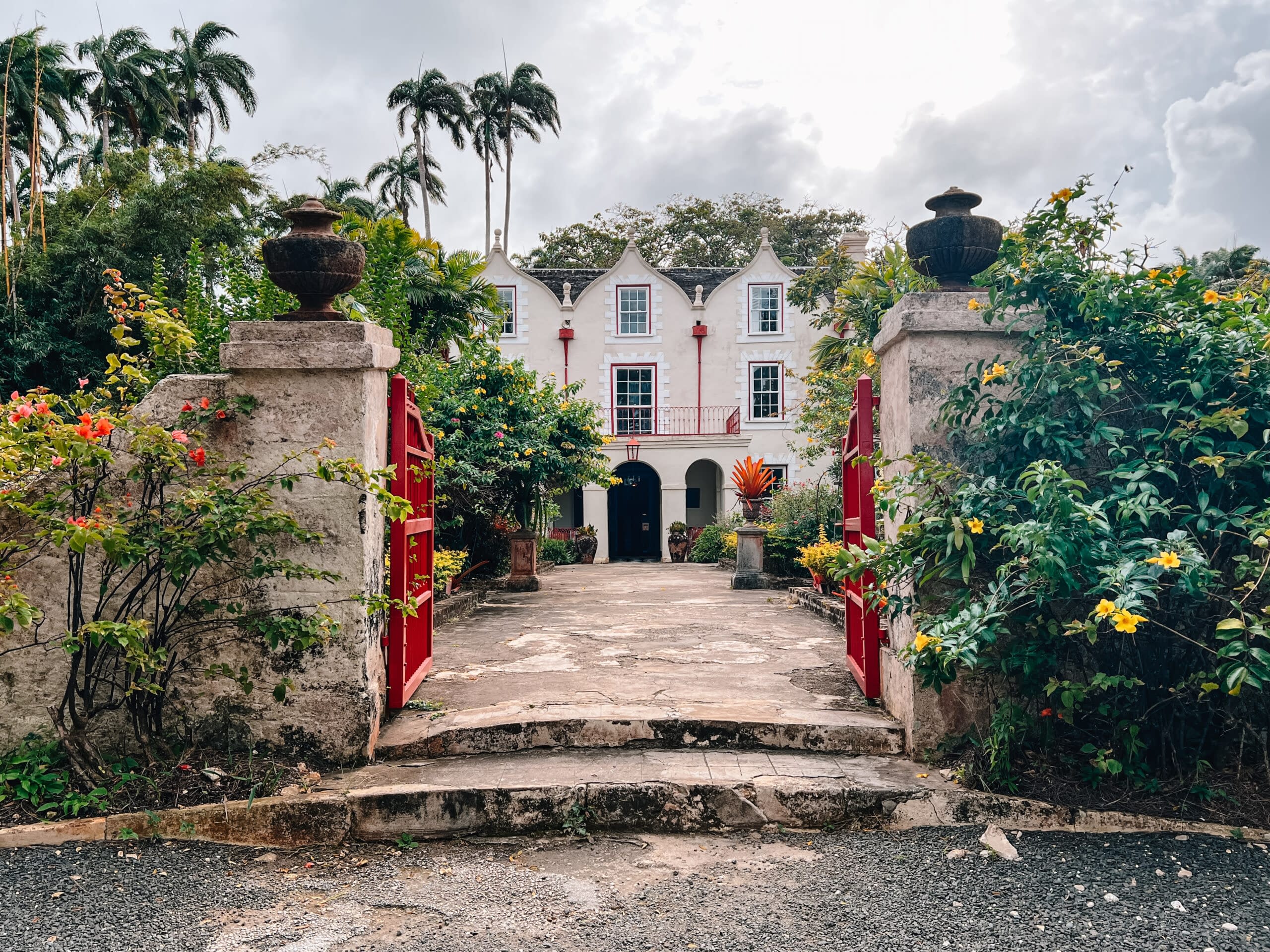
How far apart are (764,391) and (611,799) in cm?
1887

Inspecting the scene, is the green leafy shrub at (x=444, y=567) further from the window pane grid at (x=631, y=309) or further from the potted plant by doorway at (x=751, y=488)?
the window pane grid at (x=631, y=309)

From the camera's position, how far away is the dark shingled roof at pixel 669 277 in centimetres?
2292

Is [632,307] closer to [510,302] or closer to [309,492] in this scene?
[510,302]

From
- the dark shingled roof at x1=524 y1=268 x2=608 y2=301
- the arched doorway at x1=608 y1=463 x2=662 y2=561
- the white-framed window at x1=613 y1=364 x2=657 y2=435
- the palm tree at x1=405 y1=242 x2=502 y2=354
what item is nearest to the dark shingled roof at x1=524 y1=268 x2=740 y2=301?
the dark shingled roof at x1=524 y1=268 x2=608 y2=301

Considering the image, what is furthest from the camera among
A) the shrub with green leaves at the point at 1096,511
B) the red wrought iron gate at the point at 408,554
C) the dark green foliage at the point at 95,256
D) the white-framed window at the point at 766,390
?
the white-framed window at the point at 766,390

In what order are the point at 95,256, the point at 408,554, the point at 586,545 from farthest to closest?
the point at 586,545 → the point at 95,256 → the point at 408,554

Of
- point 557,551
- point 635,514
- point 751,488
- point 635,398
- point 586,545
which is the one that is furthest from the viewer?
point 635,514

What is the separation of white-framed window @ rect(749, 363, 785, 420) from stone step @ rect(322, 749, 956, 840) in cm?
1840

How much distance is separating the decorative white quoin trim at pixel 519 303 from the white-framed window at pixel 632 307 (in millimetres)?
2464

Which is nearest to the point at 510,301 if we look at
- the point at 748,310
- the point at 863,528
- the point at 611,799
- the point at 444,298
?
the point at 748,310

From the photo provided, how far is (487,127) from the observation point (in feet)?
103

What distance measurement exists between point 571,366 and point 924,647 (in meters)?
18.9

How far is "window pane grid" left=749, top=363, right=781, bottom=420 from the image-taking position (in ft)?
70.4

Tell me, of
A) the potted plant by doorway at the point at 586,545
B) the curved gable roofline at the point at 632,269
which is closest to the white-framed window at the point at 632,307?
the curved gable roofline at the point at 632,269
